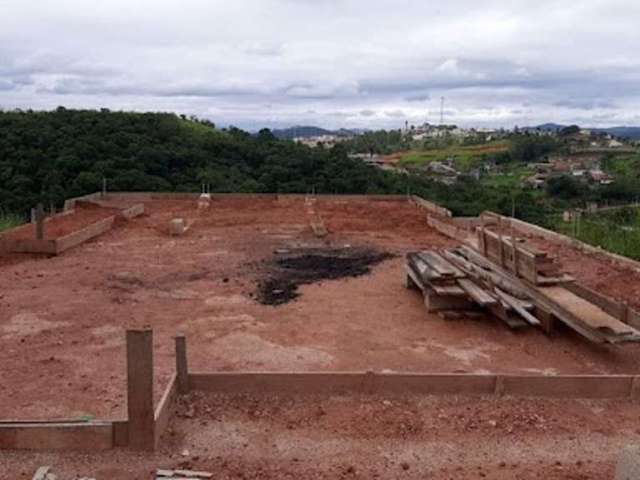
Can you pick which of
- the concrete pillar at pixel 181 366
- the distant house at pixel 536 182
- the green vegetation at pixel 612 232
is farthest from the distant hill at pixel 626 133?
the concrete pillar at pixel 181 366

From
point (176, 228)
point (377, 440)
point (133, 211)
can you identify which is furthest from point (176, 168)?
point (377, 440)

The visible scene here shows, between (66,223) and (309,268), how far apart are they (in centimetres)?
714

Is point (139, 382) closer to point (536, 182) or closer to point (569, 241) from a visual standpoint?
point (569, 241)

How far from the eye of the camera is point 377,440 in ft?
17.9

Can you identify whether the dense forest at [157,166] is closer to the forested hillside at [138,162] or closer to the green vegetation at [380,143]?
the forested hillside at [138,162]

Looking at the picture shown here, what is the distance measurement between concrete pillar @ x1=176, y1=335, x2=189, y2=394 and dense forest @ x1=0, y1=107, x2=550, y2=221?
1590 cm

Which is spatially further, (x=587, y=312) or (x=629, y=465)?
(x=587, y=312)

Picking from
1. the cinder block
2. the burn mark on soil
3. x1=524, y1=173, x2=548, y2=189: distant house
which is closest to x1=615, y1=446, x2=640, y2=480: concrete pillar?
the burn mark on soil

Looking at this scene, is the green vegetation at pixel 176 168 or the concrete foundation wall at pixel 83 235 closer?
the concrete foundation wall at pixel 83 235

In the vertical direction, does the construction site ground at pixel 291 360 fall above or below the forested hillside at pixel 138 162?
below

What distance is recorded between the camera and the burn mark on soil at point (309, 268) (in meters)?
10.3

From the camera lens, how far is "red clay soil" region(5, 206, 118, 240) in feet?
46.7

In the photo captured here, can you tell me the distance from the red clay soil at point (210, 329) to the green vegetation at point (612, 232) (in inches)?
158

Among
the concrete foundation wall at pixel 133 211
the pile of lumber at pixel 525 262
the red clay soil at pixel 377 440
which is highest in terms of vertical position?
the pile of lumber at pixel 525 262
